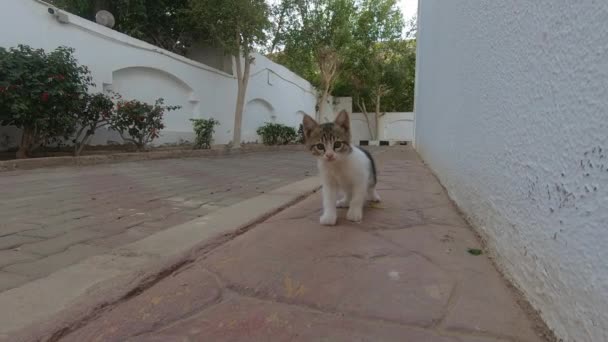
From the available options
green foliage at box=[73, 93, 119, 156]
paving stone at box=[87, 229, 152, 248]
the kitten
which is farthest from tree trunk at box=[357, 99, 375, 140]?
paving stone at box=[87, 229, 152, 248]

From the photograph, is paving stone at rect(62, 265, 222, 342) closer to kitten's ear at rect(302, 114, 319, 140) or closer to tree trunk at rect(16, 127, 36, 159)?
kitten's ear at rect(302, 114, 319, 140)

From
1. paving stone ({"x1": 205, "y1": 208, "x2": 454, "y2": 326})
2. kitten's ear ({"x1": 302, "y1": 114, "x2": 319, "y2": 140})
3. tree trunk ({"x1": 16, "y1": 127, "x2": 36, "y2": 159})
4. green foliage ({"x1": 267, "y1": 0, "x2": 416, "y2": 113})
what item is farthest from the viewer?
green foliage ({"x1": 267, "y1": 0, "x2": 416, "y2": 113})

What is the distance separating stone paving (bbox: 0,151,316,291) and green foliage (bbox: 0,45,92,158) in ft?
2.68

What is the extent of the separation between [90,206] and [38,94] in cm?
342

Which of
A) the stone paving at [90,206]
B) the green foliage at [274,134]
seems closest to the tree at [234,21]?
the green foliage at [274,134]

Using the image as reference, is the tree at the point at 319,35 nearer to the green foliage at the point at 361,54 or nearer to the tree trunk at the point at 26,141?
the green foliage at the point at 361,54

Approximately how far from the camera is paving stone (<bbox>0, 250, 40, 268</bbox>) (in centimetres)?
168

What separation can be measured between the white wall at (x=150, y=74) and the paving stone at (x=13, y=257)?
5.20 meters

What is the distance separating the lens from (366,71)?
68.8ft

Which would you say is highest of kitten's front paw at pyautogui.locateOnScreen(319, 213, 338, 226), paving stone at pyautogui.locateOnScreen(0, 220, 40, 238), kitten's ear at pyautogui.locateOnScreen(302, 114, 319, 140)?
kitten's ear at pyautogui.locateOnScreen(302, 114, 319, 140)

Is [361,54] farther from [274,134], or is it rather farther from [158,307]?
[158,307]

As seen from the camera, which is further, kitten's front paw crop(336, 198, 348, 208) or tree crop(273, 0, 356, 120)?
tree crop(273, 0, 356, 120)

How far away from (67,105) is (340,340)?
6246 millimetres

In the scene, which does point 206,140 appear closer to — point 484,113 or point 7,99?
point 7,99
